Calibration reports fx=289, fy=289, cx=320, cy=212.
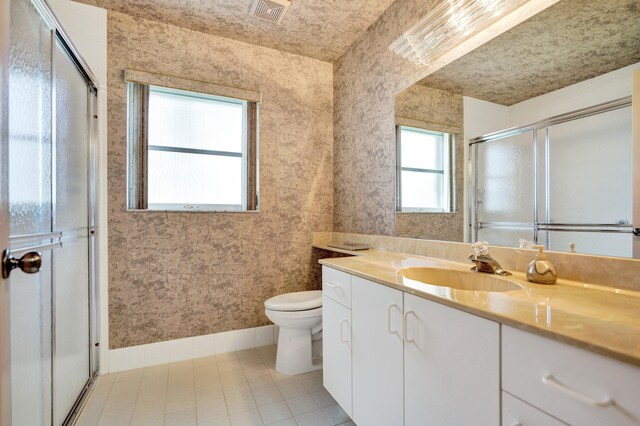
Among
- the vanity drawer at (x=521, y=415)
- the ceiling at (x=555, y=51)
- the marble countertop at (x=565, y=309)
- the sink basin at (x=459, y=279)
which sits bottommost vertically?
the vanity drawer at (x=521, y=415)

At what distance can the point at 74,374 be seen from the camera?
157 cm

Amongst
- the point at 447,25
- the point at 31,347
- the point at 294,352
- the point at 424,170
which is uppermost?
the point at 447,25

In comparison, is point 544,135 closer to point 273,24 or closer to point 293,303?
point 293,303

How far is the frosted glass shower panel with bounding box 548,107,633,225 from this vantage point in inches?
36.7

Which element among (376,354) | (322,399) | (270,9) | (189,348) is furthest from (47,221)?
(270,9)

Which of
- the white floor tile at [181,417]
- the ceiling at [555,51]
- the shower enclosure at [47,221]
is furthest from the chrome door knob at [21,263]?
the ceiling at [555,51]

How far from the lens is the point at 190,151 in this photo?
2232 millimetres

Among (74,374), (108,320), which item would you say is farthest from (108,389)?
(108,320)

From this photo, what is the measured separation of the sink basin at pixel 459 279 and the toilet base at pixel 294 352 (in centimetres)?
97

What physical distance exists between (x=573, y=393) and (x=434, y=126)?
1.44 metres

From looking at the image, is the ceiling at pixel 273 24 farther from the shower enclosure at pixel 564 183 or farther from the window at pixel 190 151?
the shower enclosure at pixel 564 183

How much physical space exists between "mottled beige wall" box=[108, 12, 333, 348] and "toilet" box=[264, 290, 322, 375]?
19.1 inches

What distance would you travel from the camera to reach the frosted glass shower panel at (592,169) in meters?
0.93

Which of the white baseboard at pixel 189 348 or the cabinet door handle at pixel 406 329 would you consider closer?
the cabinet door handle at pixel 406 329
